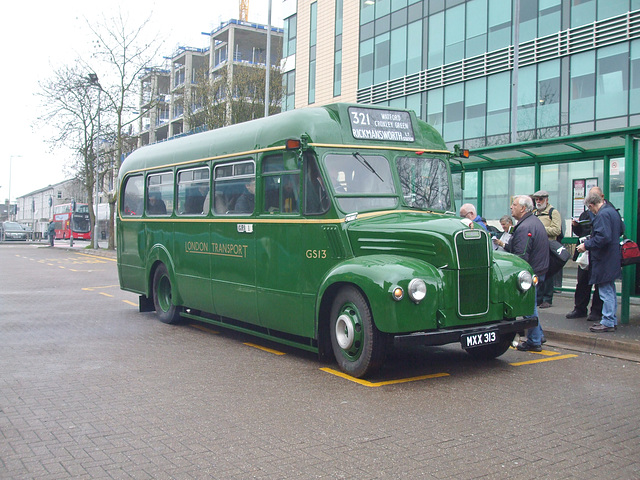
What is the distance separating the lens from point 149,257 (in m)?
11.3

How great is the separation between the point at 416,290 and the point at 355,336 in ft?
2.92

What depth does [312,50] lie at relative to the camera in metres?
40.0

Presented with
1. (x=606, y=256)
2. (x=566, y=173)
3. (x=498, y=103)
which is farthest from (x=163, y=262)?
(x=498, y=103)

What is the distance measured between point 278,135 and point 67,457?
4608 mm

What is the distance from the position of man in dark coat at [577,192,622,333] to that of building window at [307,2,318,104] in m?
32.1

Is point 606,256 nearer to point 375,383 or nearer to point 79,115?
point 375,383

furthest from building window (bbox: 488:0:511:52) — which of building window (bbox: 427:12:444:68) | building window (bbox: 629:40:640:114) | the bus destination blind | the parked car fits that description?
the parked car

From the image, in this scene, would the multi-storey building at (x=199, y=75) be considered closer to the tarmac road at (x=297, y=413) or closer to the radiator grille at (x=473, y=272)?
the tarmac road at (x=297, y=413)

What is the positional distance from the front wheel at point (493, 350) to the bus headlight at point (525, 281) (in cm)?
64

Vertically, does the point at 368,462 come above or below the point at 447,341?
below

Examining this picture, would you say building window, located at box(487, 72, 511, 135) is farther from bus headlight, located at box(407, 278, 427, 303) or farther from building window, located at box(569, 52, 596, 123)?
bus headlight, located at box(407, 278, 427, 303)

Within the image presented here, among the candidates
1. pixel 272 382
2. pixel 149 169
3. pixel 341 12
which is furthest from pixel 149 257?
pixel 341 12

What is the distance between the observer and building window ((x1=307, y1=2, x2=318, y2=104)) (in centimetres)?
3984

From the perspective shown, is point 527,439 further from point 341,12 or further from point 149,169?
point 341,12
